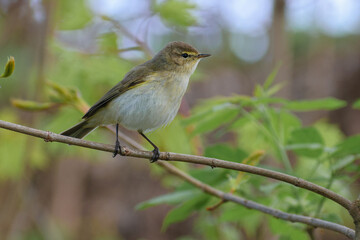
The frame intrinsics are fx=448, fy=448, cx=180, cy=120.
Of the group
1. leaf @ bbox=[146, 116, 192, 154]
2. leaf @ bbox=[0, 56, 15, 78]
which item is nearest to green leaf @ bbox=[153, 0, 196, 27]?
leaf @ bbox=[146, 116, 192, 154]

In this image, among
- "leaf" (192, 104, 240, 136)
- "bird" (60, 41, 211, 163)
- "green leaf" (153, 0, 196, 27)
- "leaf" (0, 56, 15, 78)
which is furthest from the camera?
"green leaf" (153, 0, 196, 27)

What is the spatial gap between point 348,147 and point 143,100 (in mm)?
1125

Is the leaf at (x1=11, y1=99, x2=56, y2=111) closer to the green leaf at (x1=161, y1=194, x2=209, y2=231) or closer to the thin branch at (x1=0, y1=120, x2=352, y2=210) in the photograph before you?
the thin branch at (x1=0, y1=120, x2=352, y2=210)

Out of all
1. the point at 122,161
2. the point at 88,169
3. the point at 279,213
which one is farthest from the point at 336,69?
the point at 279,213

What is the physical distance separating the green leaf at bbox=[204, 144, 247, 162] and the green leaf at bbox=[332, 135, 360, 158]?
13.9 inches

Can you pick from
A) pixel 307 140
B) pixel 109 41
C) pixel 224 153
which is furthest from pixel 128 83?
pixel 307 140

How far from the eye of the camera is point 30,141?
8.14 feet

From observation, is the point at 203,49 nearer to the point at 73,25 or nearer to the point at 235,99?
the point at 73,25

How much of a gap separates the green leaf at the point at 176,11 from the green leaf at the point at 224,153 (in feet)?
3.06

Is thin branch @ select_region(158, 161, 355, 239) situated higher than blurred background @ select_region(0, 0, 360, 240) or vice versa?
thin branch @ select_region(158, 161, 355, 239)

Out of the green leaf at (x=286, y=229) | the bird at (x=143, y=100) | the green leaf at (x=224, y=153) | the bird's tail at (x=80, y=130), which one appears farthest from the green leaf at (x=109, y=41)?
the green leaf at (x=286, y=229)

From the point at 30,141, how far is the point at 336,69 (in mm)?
5243

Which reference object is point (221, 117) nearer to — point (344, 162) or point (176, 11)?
point (344, 162)

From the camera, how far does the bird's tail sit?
7.55 ft
